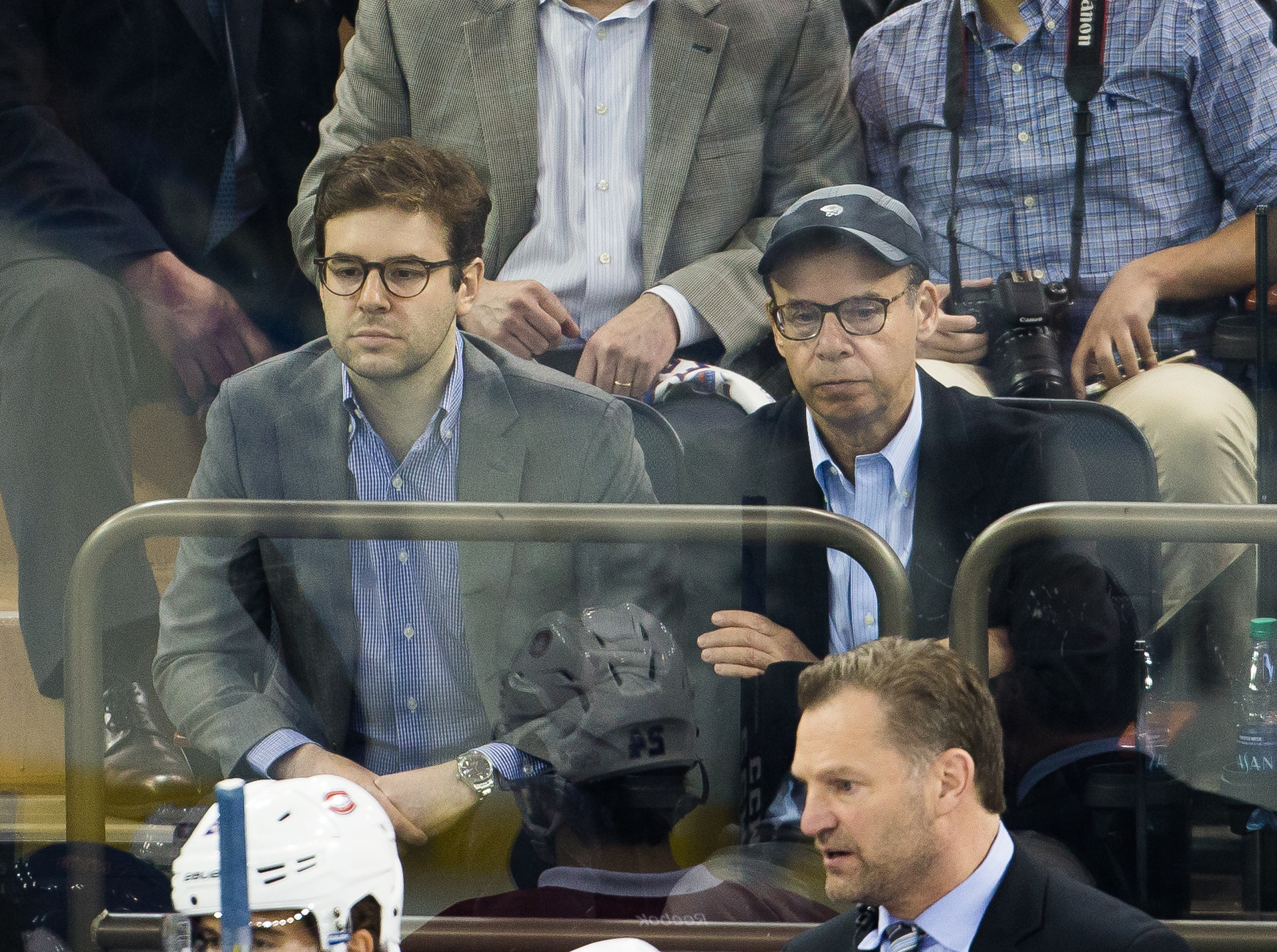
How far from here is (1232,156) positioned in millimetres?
2908

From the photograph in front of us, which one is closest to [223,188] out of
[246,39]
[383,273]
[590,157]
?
[246,39]

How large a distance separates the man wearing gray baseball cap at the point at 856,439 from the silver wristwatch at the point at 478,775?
419mm

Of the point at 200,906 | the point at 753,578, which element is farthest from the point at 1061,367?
the point at 200,906

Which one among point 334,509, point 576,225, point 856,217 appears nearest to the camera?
point 334,509

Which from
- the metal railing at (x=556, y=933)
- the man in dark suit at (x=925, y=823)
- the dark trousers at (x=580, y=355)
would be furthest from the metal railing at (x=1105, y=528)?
the dark trousers at (x=580, y=355)

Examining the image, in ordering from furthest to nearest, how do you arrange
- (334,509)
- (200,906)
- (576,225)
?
1. (576,225)
2. (334,509)
3. (200,906)

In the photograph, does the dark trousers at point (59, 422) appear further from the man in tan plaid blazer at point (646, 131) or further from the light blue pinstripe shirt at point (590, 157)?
the light blue pinstripe shirt at point (590, 157)

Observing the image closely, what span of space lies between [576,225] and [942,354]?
0.75 m

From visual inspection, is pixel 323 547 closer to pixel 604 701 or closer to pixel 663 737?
pixel 604 701

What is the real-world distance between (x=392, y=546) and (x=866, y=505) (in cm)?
84

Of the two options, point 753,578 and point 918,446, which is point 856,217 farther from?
point 753,578

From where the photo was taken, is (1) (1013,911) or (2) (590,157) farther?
(2) (590,157)

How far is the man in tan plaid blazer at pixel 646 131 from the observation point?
2.97 m

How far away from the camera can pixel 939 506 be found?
279 centimetres
